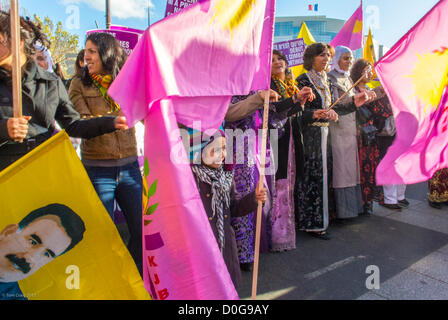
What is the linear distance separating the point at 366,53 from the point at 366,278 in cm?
467

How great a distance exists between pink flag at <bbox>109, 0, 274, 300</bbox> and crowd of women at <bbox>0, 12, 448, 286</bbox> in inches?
13.4

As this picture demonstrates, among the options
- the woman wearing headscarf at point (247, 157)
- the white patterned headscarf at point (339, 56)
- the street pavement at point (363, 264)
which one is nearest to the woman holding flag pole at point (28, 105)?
the woman wearing headscarf at point (247, 157)

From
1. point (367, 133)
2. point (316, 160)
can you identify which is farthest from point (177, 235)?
point (367, 133)

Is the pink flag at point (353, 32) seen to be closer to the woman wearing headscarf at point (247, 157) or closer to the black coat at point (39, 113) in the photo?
the woman wearing headscarf at point (247, 157)

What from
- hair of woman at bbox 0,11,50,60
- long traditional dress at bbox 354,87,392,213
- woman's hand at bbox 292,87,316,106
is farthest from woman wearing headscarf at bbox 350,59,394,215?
hair of woman at bbox 0,11,50,60

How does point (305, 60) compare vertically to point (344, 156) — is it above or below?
above

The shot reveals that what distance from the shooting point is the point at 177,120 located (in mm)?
1821

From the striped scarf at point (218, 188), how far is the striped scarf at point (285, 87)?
1.47m

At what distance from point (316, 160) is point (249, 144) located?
1.03m

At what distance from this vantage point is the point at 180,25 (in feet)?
5.75

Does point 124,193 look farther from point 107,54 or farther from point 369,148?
point 369,148

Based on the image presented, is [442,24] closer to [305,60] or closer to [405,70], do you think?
[405,70]

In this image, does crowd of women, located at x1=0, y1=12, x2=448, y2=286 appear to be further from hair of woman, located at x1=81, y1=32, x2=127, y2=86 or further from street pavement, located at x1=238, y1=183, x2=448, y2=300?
street pavement, located at x1=238, y1=183, x2=448, y2=300
